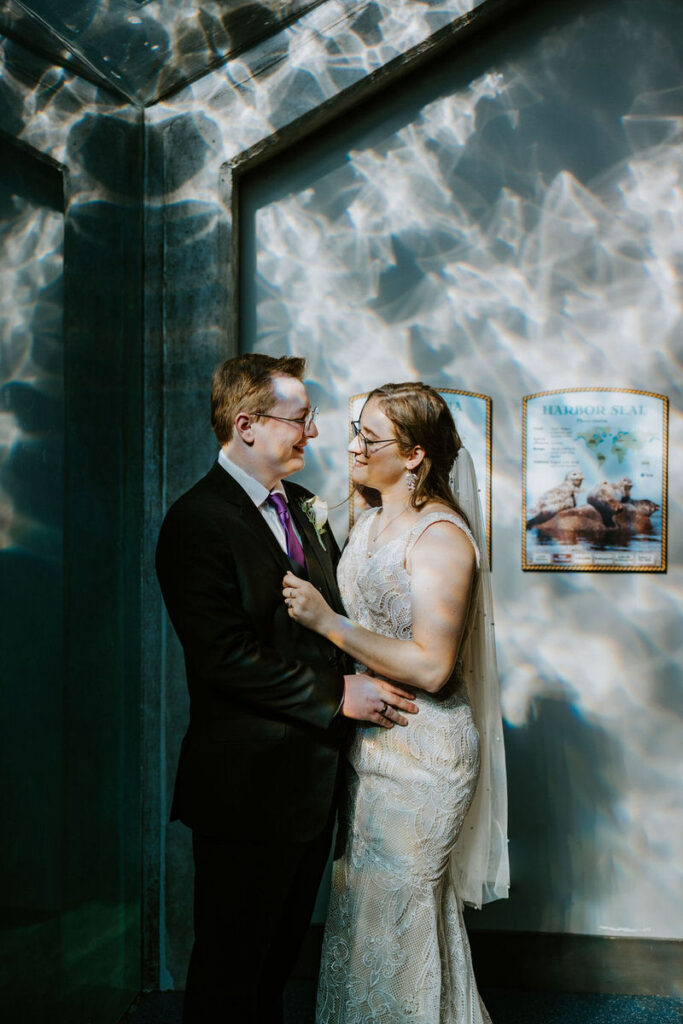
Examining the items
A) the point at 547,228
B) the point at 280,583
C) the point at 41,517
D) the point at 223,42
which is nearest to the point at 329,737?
the point at 280,583

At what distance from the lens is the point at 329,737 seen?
2293 mm

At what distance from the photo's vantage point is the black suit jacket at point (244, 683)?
219cm

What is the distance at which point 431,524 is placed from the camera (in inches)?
92.0

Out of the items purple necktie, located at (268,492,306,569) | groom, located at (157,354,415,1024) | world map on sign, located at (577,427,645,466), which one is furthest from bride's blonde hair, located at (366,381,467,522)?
world map on sign, located at (577,427,645,466)

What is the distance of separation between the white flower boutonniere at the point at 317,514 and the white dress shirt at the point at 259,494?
0.51ft

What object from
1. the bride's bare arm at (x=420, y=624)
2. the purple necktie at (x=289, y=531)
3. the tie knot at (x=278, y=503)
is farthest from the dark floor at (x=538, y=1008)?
the tie knot at (x=278, y=503)

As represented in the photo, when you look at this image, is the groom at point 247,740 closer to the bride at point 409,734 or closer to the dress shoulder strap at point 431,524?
the bride at point 409,734

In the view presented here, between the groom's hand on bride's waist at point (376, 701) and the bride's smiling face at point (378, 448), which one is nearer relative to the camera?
the groom's hand on bride's waist at point (376, 701)

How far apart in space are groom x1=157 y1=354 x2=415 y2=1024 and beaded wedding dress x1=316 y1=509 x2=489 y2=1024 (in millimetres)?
94

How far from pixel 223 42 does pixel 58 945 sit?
3.02 m

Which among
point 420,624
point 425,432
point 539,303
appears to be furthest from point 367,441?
point 539,303

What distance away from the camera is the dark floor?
3020 mm

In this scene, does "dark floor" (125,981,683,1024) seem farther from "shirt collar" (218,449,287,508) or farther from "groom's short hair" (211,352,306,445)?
"groom's short hair" (211,352,306,445)

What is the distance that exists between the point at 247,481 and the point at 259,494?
48 mm
